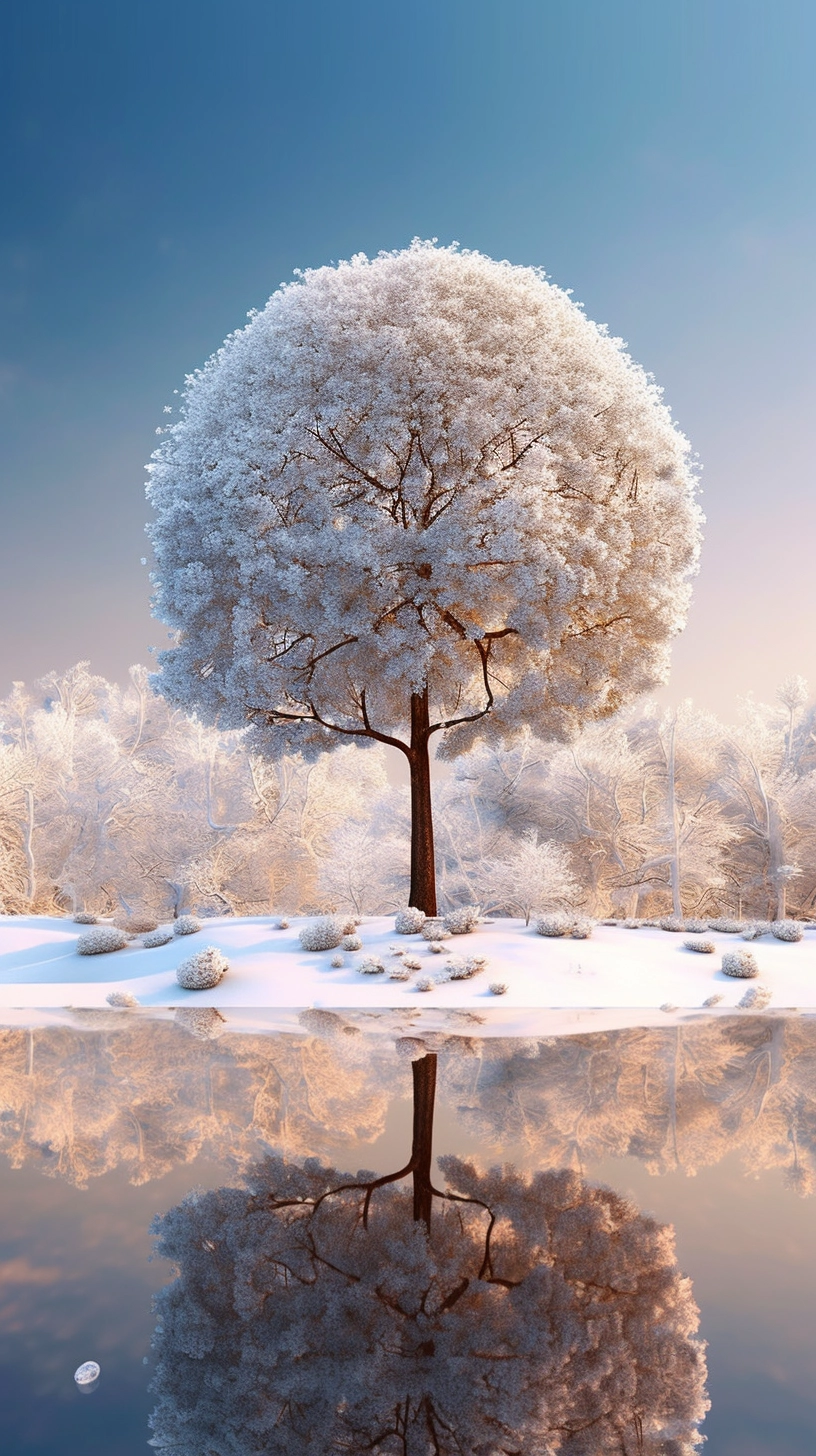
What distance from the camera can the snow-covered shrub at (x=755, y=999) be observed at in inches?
476

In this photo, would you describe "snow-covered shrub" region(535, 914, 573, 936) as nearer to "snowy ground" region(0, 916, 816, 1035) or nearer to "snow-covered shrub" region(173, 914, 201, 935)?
"snowy ground" region(0, 916, 816, 1035)

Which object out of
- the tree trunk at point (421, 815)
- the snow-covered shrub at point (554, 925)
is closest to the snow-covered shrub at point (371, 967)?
the snow-covered shrub at point (554, 925)

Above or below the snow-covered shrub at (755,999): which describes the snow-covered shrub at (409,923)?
above

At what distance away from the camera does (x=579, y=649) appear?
16453mm

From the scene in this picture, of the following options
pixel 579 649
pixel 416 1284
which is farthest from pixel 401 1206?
pixel 579 649

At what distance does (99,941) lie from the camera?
48.9ft

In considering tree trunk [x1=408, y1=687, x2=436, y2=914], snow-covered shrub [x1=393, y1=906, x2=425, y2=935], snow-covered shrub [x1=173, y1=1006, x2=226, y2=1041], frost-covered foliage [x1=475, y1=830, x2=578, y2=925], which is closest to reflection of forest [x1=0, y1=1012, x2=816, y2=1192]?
snow-covered shrub [x1=173, y1=1006, x2=226, y2=1041]

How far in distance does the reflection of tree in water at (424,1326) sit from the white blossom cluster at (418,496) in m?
10.7

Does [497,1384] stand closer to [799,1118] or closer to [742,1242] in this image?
[742,1242]

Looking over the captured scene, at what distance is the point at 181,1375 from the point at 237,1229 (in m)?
1.19

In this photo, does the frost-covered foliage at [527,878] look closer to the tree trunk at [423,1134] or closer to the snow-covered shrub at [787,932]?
the snow-covered shrub at [787,932]

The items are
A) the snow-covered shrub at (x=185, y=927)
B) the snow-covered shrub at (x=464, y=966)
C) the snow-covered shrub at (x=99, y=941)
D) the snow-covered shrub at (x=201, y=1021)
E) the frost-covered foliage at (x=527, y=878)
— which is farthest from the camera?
the frost-covered foliage at (x=527, y=878)

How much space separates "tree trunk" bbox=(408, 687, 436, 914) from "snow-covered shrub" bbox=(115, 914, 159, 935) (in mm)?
5248

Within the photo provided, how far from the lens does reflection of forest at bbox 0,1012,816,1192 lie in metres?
6.18
